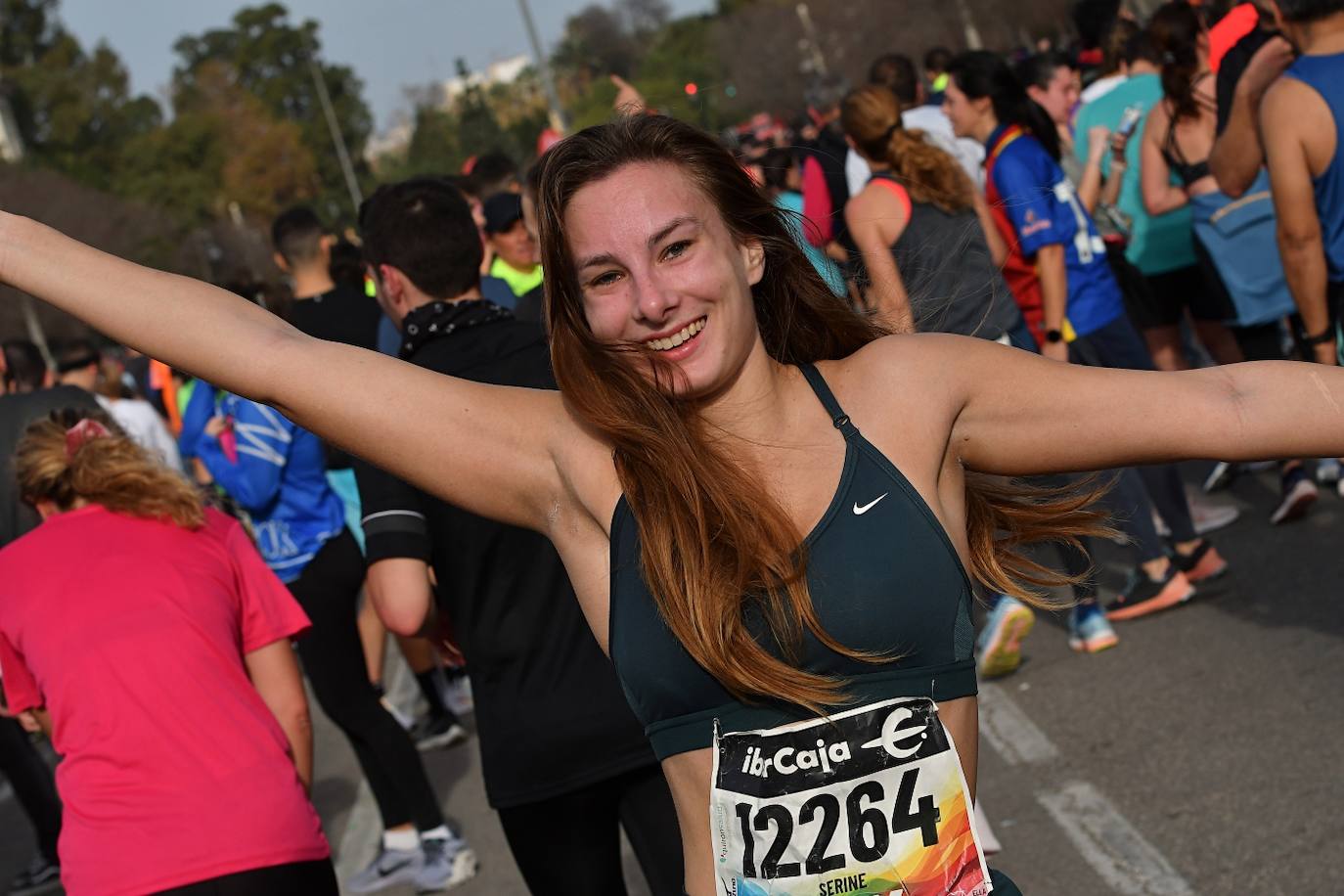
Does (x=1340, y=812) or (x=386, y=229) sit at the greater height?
(x=386, y=229)

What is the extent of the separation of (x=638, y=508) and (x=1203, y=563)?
16.5 feet

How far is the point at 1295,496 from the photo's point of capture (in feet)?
24.0

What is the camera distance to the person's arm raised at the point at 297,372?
2.57m

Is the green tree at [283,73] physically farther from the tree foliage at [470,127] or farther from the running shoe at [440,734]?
the running shoe at [440,734]

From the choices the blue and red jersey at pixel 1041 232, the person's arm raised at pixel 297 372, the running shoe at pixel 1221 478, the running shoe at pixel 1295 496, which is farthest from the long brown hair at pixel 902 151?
the person's arm raised at pixel 297 372

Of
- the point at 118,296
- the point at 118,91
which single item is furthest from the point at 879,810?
the point at 118,91

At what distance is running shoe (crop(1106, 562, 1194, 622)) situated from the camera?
6746mm

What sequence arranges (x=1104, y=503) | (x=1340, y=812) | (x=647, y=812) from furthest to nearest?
(x=1104, y=503)
(x=1340, y=812)
(x=647, y=812)

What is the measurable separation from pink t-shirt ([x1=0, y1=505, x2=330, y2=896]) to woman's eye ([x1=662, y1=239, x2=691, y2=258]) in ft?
5.69

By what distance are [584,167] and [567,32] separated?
261ft

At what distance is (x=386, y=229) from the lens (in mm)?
4227

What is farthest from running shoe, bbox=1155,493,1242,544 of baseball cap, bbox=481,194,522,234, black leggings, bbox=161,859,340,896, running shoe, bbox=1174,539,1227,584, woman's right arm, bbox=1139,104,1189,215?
black leggings, bbox=161,859,340,896

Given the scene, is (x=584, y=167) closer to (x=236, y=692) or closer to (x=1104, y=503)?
(x=236, y=692)

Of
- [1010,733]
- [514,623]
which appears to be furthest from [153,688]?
[1010,733]
